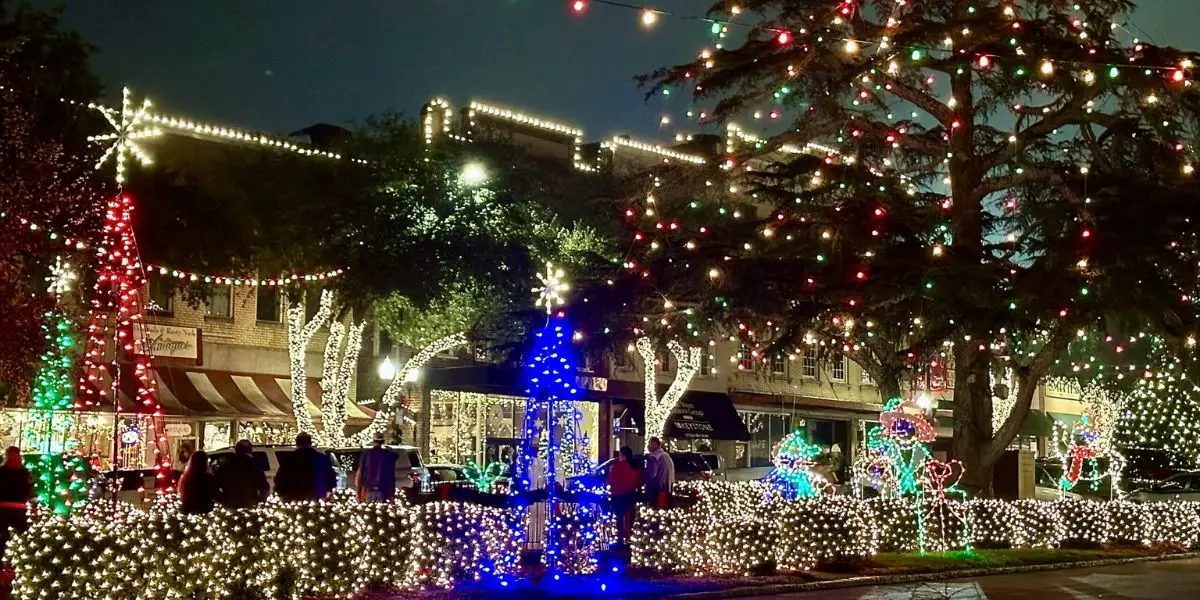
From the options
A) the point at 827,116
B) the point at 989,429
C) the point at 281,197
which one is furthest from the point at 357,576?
the point at 281,197

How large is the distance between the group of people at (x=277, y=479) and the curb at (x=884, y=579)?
15.2 feet

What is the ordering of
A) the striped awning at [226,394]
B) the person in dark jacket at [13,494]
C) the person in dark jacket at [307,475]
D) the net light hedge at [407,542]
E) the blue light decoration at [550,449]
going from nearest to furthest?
the net light hedge at [407,542] < the person in dark jacket at [13,494] < the blue light decoration at [550,449] < the person in dark jacket at [307,475] < the striped awning at [226,394]

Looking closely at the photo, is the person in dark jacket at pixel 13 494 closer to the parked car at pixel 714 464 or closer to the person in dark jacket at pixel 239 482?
the person in dark jacket at pixel 239 482

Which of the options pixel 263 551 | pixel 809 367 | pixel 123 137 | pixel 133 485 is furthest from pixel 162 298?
pixel 809 367

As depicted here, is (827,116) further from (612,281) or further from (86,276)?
(86,276)

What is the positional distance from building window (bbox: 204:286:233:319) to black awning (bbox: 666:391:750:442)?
14.8 meters

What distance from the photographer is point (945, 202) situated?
22766 millimetres

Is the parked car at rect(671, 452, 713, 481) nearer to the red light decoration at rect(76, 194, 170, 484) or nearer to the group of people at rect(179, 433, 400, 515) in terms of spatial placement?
the group of people at rect(179, 433, 400, 515)

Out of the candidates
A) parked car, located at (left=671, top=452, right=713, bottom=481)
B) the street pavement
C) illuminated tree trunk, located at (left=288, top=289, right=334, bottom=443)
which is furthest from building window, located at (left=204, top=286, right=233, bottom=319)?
the street pavement

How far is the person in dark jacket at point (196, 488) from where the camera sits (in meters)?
14.4

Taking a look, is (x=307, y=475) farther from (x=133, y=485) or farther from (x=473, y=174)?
(x=473, y=174)

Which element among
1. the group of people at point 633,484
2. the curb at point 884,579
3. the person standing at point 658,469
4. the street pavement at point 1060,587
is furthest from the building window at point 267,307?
the street pavement at point 1060,587

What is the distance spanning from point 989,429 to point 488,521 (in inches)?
431

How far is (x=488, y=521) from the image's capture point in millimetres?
15664
